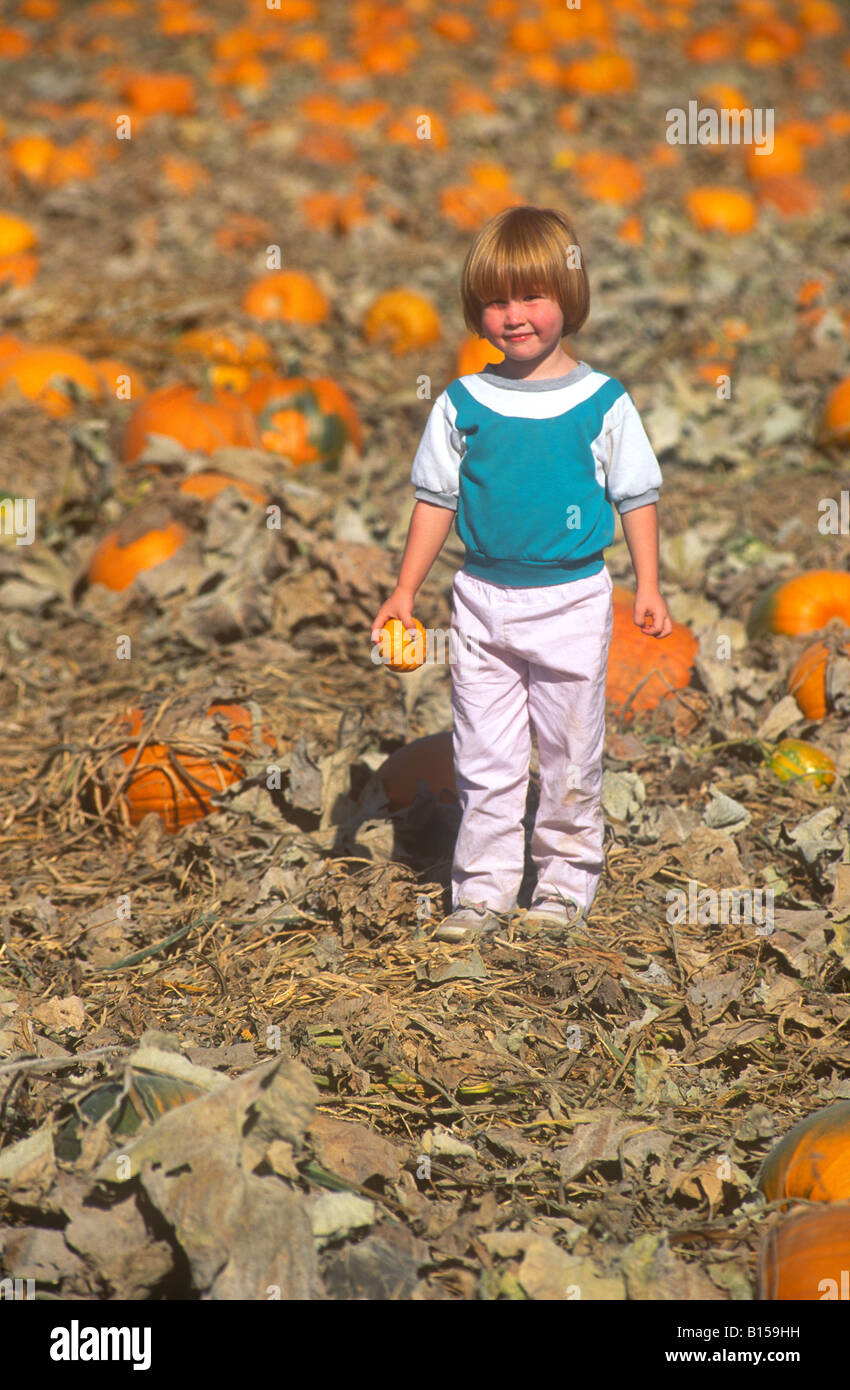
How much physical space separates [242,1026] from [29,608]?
2.97 m

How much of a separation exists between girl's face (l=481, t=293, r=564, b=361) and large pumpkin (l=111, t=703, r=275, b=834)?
1.73 metres

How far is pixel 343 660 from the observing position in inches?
202

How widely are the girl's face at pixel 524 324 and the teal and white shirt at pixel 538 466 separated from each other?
0.32 feet

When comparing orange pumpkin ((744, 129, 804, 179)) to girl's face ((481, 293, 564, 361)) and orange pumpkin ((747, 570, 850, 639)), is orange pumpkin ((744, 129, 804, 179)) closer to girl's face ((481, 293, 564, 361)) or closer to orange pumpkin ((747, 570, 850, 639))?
orange pumpkin ((747, 570, 850, 639))

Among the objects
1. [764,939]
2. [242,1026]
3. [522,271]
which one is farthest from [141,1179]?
[522,271]

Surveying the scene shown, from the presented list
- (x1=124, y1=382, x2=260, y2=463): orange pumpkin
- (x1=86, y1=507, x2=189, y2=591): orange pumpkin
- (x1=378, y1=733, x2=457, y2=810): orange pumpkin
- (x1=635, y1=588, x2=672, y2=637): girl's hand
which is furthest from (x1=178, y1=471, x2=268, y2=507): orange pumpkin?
(x1=635, y1=588, x2=672, y2=637): girl's hand

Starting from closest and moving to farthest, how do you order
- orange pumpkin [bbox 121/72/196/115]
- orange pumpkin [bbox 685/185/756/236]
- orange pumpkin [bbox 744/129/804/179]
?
1. orange pumpkin [bbox 685/185/756/236]
2. orange pumpkin [bbox 744/129/804/179]
3. orange pumpkin [bbox 121/72/196/115]

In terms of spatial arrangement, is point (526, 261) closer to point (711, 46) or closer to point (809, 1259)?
point (809, 1259)

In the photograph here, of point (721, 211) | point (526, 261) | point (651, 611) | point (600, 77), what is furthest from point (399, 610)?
point (600, 77)

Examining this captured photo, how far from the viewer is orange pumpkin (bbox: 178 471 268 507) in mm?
5829

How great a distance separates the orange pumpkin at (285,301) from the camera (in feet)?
26.4

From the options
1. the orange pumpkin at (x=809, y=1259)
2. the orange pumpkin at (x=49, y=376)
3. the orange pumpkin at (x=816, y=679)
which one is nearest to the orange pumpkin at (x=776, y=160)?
the orange pumpkin at (x=49, y=376)

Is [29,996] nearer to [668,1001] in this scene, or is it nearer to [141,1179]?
[141,1179]

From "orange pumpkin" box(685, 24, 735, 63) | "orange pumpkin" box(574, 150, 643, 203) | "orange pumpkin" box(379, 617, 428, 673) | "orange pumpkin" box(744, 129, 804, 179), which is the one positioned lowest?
"orange pumpkin" box(379, 617, 428, 673)
